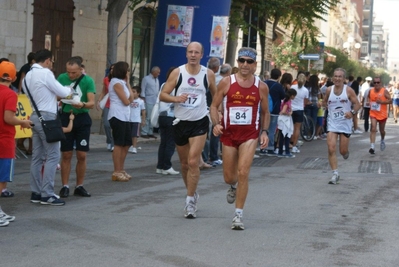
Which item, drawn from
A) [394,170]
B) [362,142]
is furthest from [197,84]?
[362,142]

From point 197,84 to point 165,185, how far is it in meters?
3.17

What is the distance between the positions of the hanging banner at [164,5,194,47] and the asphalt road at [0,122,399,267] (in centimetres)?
825

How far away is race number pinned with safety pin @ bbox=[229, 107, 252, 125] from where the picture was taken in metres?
9.11

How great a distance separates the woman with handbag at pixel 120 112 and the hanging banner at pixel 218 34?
9779mm

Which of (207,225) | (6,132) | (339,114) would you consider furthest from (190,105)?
(339,114)

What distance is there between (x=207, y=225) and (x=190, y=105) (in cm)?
145

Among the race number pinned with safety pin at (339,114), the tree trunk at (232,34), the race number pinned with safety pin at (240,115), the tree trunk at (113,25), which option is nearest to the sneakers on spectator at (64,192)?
the race number pinned with safety pin at (240,115)

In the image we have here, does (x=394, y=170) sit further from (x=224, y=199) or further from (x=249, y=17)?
(x=249, y=17)

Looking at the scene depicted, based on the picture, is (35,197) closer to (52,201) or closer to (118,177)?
(52,201)

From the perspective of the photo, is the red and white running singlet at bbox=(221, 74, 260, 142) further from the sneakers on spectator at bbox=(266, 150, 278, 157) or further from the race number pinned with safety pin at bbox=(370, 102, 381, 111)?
the race number pinned with safety pin at bbox=(370, 102, 381, 111)

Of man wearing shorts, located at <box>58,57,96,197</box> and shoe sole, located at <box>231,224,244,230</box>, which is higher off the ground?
man wearing shorts, located at <box>58,57,96,197</box>

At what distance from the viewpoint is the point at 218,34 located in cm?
2241

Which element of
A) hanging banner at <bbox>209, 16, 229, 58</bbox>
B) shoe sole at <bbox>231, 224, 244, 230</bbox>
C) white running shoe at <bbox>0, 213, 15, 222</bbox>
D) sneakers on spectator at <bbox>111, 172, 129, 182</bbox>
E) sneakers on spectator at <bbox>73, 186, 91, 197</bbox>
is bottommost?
sneakers on spectator at <bbox>111, 172, 129, 182</bbox>

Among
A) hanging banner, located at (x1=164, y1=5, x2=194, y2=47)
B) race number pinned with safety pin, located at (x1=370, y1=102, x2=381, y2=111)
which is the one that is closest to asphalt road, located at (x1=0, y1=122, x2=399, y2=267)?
race number pinned with safety pin, located at (x1=370, y1=102, x2=381, y2=111)
